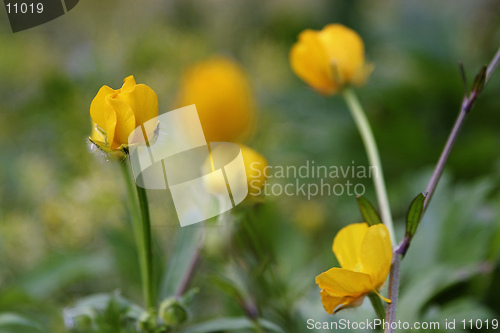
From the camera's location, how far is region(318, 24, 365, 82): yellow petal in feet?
1.45

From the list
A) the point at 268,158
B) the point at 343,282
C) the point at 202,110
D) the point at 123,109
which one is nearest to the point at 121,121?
the point at 123,109

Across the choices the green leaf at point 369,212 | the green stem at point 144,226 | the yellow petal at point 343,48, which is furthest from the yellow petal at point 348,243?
the yellow petal at point 343,48

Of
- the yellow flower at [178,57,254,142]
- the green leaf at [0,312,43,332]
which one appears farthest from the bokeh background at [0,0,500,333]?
the yellow flower at [178,57,254,142]

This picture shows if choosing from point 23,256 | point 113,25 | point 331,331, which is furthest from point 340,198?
point 113,25

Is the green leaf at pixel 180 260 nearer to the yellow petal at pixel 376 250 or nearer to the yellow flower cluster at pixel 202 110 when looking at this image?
the yellow flower cluster at pixel 202 110

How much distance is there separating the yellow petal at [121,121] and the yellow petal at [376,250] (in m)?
0.14

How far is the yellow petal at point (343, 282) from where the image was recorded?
250mm

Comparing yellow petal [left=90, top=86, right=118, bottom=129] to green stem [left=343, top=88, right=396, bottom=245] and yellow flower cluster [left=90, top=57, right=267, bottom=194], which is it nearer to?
yellow flower cluster [left=90, top=57, right=267, bottom=194]

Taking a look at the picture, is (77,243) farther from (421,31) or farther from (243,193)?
(421,31)

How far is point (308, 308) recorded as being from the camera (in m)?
0.42

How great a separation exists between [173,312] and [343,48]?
28cm

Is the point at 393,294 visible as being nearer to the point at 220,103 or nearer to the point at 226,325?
the point at 226,325

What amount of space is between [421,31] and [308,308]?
697mm

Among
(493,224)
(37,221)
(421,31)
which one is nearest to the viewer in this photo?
(493,224)
